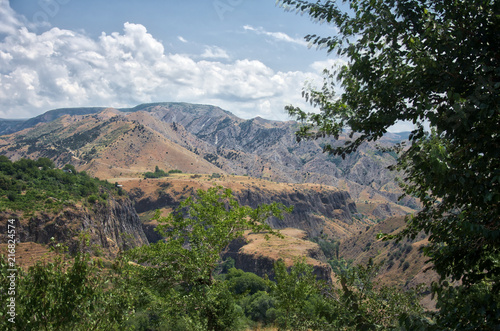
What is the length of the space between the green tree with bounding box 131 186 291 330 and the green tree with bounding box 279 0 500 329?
24.5 ft

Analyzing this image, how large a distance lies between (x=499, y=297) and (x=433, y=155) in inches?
89.1

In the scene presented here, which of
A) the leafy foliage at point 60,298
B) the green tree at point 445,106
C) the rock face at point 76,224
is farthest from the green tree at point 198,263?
the rock face at point 76,224

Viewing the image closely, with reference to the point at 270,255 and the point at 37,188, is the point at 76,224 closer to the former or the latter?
the point at 37,188

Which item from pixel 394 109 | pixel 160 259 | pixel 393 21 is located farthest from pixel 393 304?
pixel 160 259

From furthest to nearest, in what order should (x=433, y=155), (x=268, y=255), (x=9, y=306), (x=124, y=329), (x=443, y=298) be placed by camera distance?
(x=268, y=255) → (x=124, y=329) → (x=9, y=306) → (x=443, y=298) → (x=433, y=155)

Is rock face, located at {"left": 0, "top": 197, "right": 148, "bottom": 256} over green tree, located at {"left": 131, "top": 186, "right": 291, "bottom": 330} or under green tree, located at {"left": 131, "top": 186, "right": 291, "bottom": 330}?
under

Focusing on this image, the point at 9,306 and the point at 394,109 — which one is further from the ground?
the point at 394,109

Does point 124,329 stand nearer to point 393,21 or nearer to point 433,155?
point 433,155

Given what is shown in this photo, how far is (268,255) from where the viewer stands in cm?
10969

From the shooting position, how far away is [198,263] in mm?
11227

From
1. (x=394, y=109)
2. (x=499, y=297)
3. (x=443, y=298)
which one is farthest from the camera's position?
(x=394, y=109)

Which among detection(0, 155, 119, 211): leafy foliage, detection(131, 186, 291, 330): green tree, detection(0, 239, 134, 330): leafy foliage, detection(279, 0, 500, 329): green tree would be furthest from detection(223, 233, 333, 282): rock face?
detection(279, 0, 500, 329): green tree

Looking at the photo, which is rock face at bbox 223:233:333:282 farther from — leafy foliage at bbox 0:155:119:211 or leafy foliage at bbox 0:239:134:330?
leafy foliage at bbox 0:239:134:330

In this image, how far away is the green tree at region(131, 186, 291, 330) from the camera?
440 inches
